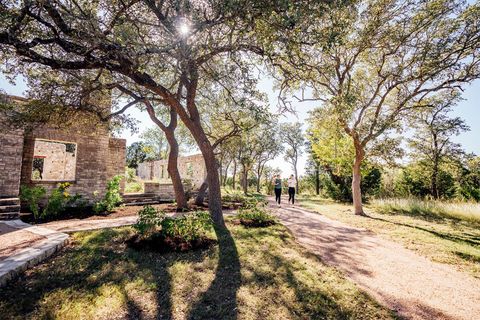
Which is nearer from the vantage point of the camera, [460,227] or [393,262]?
[393,262]

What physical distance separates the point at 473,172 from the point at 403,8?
15.8 metres

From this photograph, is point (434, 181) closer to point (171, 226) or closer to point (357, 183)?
point (357, 183)

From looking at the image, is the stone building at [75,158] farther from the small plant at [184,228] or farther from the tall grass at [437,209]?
the tall grass at [437,209]

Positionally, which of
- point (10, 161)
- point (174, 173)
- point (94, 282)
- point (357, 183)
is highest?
point (10, 161)

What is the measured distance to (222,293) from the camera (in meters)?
3.46

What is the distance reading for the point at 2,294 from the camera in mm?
3225

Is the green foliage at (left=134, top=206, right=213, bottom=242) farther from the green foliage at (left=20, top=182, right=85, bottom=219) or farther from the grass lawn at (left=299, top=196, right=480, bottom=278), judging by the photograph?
the grass lawn at (left=299, top=196, right=480, bottom=278)

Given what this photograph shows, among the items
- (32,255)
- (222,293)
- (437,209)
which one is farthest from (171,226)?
(437,209)

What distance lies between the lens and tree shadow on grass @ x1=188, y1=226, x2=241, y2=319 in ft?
9.87

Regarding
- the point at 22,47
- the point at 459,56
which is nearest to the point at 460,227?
the point at 459,56

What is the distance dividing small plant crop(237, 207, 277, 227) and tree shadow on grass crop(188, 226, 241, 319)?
7.98 feet

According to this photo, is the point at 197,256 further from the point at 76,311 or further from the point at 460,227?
the point at 460,227

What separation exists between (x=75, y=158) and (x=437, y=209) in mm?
17129

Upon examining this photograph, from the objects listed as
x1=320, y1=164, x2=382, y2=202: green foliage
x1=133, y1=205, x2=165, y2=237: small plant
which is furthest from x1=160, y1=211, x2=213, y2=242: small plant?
x1=320, y1=164, x2=382, y2=202: green foliage
